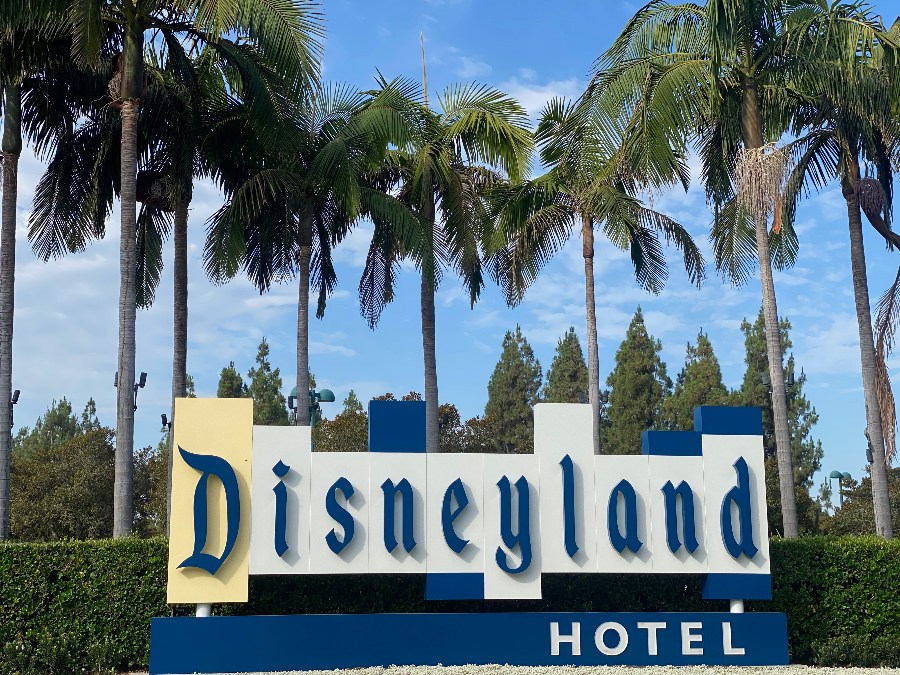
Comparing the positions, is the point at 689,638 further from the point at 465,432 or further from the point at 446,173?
the point at 465,432

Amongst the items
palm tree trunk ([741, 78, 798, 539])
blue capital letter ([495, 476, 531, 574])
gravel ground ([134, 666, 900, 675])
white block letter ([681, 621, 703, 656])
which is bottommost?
gravel ground ([134, 666, 900, 675])

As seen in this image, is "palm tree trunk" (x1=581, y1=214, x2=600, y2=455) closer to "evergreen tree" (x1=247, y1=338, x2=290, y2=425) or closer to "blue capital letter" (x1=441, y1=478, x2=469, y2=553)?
"blue capital letter" (x1=441, y1=478, x2=469, y2=553)

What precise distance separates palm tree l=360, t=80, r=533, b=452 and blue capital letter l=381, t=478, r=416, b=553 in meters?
6.42

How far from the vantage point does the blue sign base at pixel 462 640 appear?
43.3 feet

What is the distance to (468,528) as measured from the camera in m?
14.2

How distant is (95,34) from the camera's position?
1552 centimetres

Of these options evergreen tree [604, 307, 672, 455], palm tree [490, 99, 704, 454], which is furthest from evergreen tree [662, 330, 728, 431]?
palm tree [490, 99, 704, 454]

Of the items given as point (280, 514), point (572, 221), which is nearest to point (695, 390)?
point (572, 221)

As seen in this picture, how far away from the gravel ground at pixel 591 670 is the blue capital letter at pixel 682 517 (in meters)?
1.73

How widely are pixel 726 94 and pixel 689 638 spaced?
10.1 m

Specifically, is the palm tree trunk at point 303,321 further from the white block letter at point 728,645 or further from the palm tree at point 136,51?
the white block letter at point 728,645

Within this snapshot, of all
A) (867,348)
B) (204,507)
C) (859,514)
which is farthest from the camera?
A: (859,514)

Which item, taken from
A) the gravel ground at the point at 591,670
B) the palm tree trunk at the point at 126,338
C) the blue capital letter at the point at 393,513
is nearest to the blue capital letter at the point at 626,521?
the gravel ground at the point at 591,670

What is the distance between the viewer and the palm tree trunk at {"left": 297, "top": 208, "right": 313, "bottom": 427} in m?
21.1
